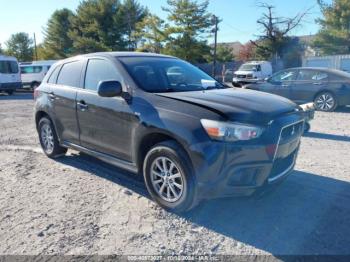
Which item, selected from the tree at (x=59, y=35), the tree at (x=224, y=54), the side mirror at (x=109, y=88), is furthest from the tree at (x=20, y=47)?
the side mirror at (x=109, y=88)

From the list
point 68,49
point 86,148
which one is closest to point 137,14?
point 68,49

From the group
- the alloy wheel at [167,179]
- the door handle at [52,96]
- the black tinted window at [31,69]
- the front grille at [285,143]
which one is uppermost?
the black tinted window at [31,69]

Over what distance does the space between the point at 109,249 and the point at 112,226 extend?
17.6 inches

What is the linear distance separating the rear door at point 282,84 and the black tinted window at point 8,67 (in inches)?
630

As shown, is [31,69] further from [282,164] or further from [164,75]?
[282,164]

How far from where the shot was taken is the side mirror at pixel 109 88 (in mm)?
4035

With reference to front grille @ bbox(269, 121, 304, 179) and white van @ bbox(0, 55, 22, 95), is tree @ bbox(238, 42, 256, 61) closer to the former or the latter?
white van @ bbox(0, 55, 22, 95)

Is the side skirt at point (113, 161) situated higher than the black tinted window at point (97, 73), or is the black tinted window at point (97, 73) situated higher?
the black tinted window at point (97, 73)

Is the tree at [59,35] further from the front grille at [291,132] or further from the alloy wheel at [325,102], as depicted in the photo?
the front grille at [291,132]

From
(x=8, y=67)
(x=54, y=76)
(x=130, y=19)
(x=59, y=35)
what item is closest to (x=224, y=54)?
(x=130, y=19)

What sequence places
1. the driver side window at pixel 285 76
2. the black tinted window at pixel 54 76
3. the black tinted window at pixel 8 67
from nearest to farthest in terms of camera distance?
the black tinted window at pixel 54 76 → the driver side window at pixel 285 76 → the black tinted window at pixel 8 67

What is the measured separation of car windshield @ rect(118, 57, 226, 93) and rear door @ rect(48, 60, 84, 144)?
97 cm

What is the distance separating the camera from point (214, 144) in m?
3.38

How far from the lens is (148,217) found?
12.7 feet
